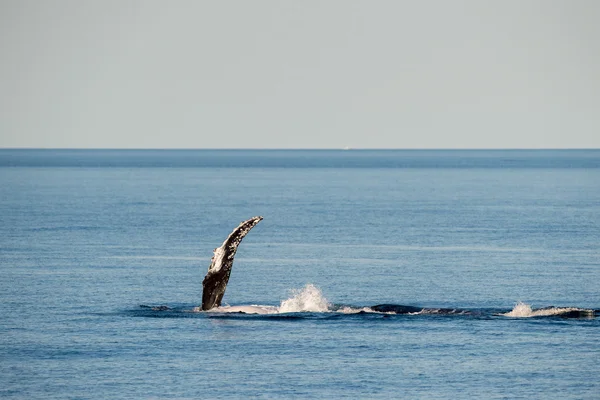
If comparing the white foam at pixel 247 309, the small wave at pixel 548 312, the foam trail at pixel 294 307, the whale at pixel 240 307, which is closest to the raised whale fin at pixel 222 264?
the whale at pixel 240 307

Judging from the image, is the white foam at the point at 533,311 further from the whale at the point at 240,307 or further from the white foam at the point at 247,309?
the white foam at the point at 247,309

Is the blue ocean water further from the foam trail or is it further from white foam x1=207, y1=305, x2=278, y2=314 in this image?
white foam x1=207, y1=305, x2=278, y2=314

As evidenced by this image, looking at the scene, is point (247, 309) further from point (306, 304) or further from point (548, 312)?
point (548, 312)

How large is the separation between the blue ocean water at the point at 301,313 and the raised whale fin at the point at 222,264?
0.95 m

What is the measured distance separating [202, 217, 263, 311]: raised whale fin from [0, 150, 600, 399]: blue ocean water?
37.4 inches

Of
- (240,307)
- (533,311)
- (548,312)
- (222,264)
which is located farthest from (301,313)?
(548,312)

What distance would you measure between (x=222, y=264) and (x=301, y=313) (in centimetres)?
419

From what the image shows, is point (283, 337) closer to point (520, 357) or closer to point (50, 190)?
point (520, 357)

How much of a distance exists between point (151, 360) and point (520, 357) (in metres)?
11.3

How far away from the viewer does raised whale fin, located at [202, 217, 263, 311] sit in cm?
4131

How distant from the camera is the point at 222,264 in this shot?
4200 centimetres

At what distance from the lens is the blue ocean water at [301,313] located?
113 ft

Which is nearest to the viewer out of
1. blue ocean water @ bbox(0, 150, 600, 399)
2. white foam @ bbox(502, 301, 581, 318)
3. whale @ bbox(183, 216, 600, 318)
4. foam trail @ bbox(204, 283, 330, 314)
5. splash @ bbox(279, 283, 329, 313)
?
blue ocean water @ bbox(0, 150, 600, 399)

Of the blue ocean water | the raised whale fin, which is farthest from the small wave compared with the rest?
the raised whale fin
